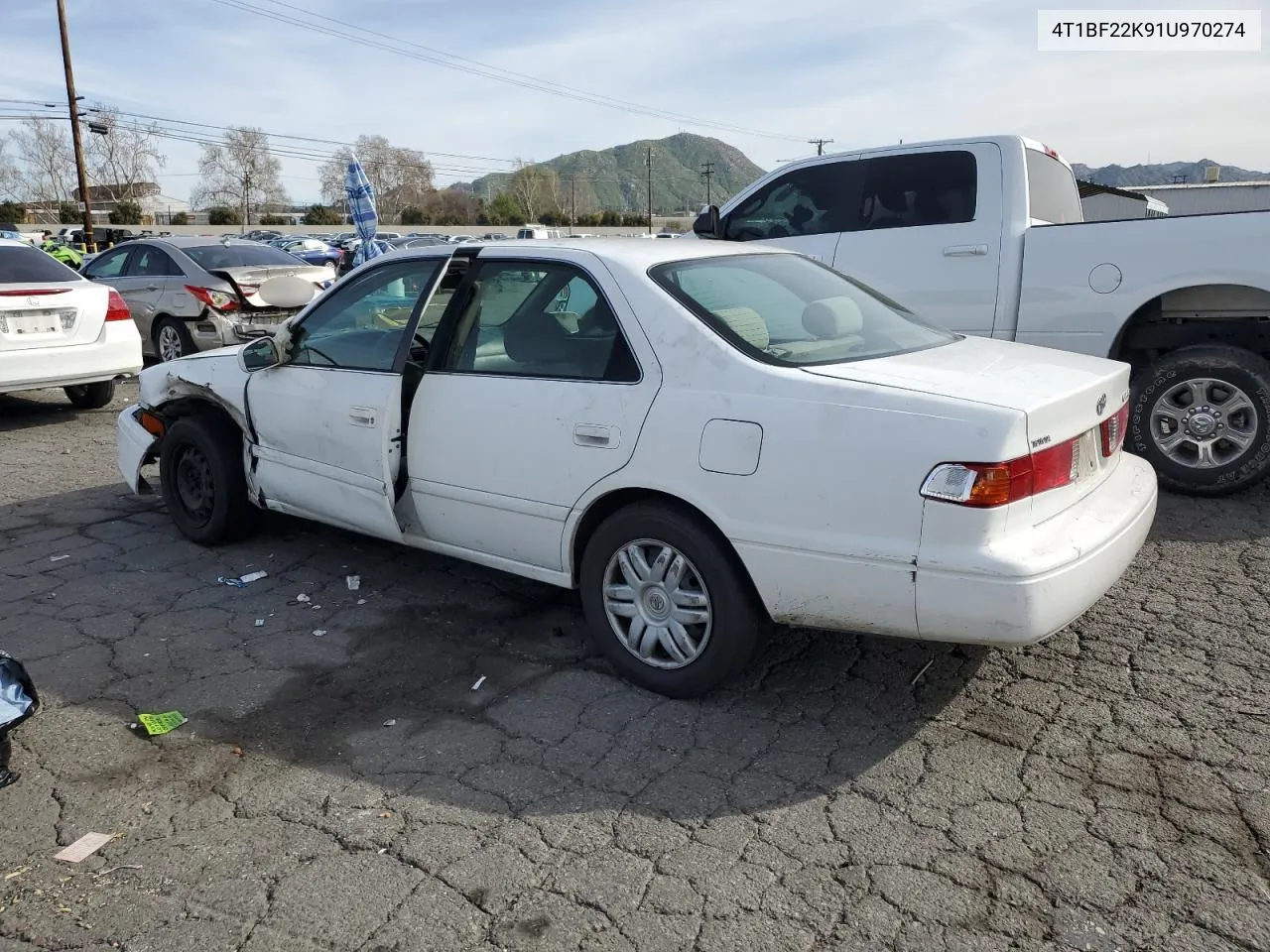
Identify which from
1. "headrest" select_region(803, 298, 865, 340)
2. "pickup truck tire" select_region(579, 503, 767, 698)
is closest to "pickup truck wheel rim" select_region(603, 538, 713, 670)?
"pickup truck tire" select_region(579, 503, 767, 698)

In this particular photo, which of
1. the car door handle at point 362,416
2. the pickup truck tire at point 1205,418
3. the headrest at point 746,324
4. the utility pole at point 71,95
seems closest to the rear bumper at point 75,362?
the car door handle at point 362,416

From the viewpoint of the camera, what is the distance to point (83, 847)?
2.85 meters

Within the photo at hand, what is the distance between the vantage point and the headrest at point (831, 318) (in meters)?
3.73

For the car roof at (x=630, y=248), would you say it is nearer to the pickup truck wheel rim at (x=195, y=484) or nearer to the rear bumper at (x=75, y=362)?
the pickup truck wheel rim at (x=195, y=484)

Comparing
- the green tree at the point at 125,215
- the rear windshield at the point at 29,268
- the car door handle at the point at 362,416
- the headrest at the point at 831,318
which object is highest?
the green tree at the point at 125,215

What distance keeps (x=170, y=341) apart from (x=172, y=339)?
5 cm

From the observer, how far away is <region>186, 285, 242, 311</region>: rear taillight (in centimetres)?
1088

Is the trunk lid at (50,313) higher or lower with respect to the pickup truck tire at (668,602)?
higher

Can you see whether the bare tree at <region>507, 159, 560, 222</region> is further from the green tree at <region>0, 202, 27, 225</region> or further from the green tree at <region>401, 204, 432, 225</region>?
the green tree at <region>0, 202, 27, 225</region>

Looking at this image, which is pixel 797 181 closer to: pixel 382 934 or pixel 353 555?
pixel 353 555

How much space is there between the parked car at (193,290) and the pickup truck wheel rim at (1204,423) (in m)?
8.68

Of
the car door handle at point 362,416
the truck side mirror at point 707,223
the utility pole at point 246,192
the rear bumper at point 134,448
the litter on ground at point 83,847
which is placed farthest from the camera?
the utility pole at point 246,192

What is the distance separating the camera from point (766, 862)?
2709 millimetres

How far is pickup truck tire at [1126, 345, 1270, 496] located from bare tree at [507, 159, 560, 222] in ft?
323
